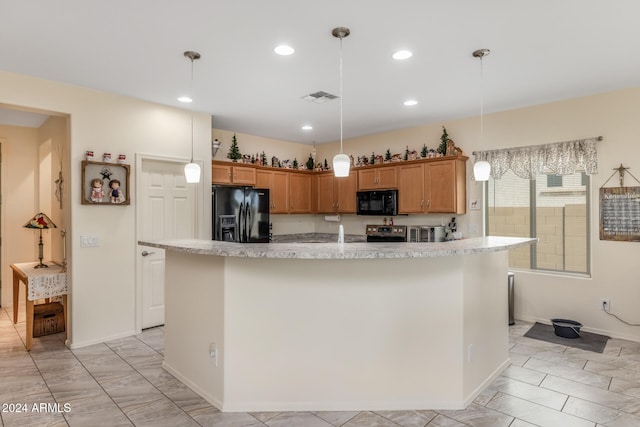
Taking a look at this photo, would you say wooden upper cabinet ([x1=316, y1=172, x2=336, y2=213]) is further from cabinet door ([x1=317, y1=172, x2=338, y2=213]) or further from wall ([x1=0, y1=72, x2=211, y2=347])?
wall ([x1=0, y1=72, x2=211, y2=347])

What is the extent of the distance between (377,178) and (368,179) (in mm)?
178

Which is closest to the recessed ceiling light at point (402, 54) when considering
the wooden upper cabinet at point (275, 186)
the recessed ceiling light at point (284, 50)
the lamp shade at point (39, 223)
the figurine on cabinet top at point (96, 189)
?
the recessed ceiling light at point (284, 50)

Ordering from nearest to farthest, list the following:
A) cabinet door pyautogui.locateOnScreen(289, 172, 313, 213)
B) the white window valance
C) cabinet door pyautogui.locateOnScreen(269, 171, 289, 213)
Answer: the white window valance → cabinet door pyautogui.locateOnScreen(269, 171, 289, 213) → cabinet door pyautogui.locateOnScreen(289, 172, 313, 213)

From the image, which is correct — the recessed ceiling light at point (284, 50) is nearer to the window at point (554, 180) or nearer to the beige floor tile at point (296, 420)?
the beige floor tile at point (296, 420)

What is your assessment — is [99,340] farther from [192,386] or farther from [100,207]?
[192,386]

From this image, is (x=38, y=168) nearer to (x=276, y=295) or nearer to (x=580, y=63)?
(x=276, y=295)

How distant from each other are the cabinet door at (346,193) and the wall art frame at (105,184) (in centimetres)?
332

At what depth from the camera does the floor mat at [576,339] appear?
3808mm

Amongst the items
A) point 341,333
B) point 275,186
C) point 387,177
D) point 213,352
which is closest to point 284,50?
point 341,333

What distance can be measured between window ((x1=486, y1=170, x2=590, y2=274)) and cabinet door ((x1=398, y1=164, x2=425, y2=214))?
89cm

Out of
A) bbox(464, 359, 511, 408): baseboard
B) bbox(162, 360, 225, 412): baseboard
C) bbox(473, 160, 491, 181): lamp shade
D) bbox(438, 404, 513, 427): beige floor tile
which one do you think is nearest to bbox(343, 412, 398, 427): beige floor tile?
bbox(438, 404, 513, 427): beige floor tile

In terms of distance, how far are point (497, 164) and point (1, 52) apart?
524 cm

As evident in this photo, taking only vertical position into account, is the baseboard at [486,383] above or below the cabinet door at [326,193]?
below

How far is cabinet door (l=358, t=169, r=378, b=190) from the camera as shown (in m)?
5.87
